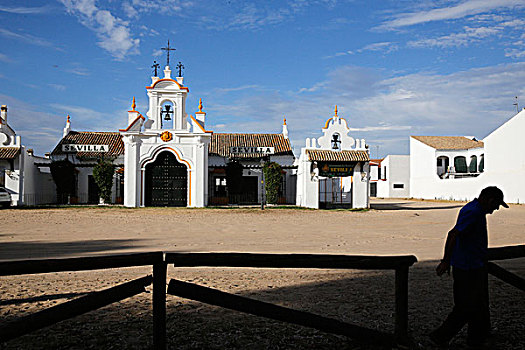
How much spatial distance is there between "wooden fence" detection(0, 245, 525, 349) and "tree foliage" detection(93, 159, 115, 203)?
82.7ft

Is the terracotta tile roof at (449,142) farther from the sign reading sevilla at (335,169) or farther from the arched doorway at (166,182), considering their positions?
the arched doorway at (166,182)

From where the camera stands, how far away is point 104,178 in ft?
90.8

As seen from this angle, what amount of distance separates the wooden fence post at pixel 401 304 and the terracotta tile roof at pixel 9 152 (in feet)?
89.8

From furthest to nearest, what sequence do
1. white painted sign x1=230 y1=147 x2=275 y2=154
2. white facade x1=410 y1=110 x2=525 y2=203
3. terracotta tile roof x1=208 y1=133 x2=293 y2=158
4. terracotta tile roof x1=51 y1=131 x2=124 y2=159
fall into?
white painted sign x1=230 y1=147 x2=275 y2=154, terracotta tile roof x1=208 y1=133 x2=293 y2=158, white facade x1=410 y1=110 x2=525 y2=203, terracotta tile roof x1=51 y1=131 x2=124 y2=159

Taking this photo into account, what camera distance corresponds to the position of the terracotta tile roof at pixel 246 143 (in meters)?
33.6

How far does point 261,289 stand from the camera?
625cm

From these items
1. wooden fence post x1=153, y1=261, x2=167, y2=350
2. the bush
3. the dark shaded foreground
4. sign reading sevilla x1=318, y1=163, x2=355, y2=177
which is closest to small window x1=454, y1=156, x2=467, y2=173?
sign reading sevilla x1=318, y1=163, x2=355, y2=177

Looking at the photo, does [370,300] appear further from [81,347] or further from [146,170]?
[146,170]

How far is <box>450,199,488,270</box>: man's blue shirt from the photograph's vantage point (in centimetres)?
384

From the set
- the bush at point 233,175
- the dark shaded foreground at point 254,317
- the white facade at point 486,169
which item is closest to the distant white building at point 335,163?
the bush at point 233,175

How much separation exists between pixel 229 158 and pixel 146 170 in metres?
7.27

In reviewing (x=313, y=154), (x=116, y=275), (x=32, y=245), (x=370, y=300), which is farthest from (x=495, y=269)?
(x=313, y=154)

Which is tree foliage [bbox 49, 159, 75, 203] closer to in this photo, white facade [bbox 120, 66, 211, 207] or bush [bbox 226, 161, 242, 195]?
white facade [bbox 120, 66, 211, 207]

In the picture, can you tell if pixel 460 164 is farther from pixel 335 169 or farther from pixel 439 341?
pixel 439 341
